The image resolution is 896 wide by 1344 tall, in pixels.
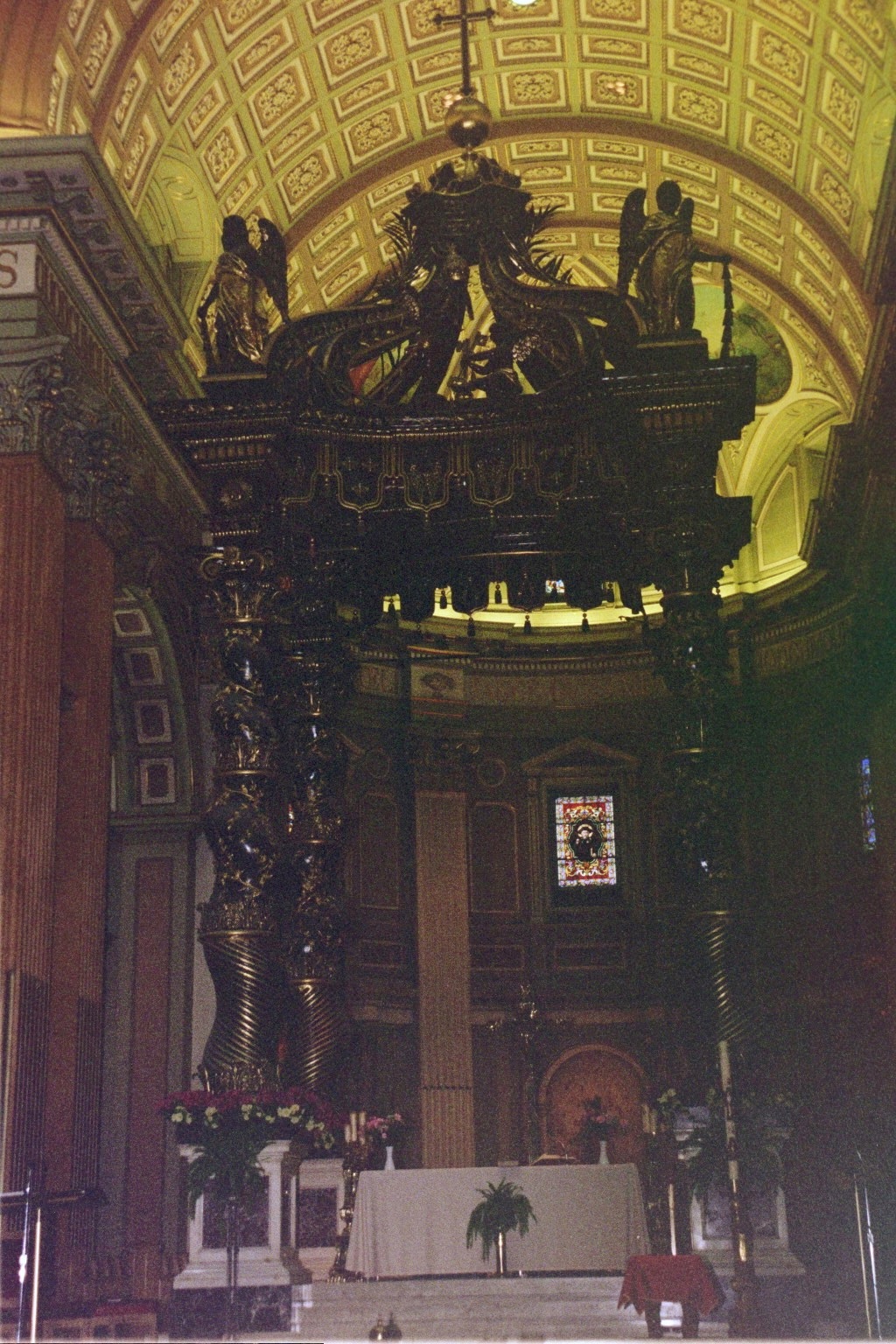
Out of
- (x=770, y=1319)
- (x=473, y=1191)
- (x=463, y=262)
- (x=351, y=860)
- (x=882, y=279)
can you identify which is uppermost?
(x=882, y=279)

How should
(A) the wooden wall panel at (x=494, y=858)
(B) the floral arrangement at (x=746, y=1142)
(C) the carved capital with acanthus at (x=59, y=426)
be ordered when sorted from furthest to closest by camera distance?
1. (A) the wooden wall panel at (x=494, y=858)
2. (C) the carved capital with acanthus at (x=59, y=426)
3. (B) the floral arrangement at (x=746, y=1142)

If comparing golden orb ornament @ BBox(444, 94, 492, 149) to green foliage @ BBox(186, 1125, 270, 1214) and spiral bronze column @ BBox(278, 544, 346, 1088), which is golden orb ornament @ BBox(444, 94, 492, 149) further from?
green foliage @ BBox(186, 1125, 270, 1214)

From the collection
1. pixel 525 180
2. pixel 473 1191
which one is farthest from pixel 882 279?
pixel 473 1191

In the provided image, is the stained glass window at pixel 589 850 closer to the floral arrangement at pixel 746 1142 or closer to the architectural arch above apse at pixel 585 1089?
the architectural arch above apse at pixel 585 1089

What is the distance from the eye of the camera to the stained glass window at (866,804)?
1880cm

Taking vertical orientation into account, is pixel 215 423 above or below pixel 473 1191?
above

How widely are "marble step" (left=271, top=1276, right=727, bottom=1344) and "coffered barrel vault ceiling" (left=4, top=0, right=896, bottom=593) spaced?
8716 millimetres

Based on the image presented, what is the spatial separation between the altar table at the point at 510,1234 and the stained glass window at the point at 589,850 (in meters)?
10.5

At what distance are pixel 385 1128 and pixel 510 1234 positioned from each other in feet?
6.04

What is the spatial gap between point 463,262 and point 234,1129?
5.63 metres

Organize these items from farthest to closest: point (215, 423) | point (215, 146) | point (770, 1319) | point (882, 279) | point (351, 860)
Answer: point (351, 860) → point (215, 146) → point (882, 279) → point (215, 423) → point (770, 1319)

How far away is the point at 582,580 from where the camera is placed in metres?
12.1

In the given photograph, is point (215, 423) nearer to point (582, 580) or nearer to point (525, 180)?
point (582, 580)

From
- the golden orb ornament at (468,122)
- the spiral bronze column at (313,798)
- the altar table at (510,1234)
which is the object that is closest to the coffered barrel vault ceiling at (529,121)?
the golden orb ornament at (468,122)
